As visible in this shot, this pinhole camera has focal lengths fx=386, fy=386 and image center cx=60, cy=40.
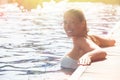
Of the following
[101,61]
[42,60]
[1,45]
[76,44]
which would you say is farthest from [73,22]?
[1,45]

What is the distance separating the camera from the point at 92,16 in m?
6.48

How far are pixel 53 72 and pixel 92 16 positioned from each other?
3847mm

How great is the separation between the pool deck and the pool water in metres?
0.56

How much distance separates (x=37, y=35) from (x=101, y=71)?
2.69 metres

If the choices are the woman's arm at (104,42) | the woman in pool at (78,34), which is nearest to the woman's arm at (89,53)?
the woman in pool at (78,34)

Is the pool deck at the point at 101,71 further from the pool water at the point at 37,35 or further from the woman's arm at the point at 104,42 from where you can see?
the pool water at the point at 37,35

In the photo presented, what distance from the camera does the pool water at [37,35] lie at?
2953mm

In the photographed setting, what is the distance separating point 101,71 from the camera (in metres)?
2.04

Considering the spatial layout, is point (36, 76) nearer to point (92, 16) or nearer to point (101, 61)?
point (101, 61)

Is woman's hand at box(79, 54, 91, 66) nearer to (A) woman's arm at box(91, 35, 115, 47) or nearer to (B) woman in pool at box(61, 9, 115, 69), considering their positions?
(B) woman in pool at box(61, 9, 115, 69)

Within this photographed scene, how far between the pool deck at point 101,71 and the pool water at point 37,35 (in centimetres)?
56

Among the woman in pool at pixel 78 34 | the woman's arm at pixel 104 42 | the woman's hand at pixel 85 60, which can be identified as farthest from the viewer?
the woman's arm at pixel 104 42

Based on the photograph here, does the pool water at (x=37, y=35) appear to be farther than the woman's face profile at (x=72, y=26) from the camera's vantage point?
Yes

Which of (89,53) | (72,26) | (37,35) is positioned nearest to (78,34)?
(72,26)
